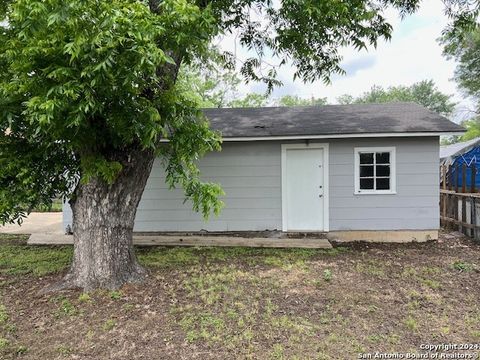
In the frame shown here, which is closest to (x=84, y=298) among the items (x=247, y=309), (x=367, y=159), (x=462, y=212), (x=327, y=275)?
(x=247, y=309)

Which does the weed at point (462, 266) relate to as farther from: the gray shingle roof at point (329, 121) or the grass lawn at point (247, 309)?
the gray shingle roof at point (329, 121)

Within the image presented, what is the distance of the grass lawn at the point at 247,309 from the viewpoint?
3.19m

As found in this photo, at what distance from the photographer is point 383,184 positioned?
7.78 metres

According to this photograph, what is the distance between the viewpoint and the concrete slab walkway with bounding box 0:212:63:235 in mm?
8781

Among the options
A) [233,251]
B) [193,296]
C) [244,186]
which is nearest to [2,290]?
[193,296]

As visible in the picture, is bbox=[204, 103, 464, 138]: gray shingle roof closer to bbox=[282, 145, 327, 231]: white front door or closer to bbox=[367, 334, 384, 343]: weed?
bbox=[282, 145, 327, 231]: white front door

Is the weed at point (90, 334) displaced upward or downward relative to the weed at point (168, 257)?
downward

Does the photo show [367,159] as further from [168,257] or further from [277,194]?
[168,257]

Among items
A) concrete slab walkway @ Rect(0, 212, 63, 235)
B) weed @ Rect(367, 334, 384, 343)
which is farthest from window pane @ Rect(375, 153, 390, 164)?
concrete slab walkway @ Rect(0, 212, 63, 235)

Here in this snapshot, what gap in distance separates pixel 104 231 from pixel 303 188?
4.71 m

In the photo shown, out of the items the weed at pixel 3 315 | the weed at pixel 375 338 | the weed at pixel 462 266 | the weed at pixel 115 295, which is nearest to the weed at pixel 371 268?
the weed at pixel 462 266

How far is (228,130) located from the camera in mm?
8023

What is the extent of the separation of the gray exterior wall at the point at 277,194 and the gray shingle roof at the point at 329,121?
304 millimetres

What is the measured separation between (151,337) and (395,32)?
5917 millimetres
